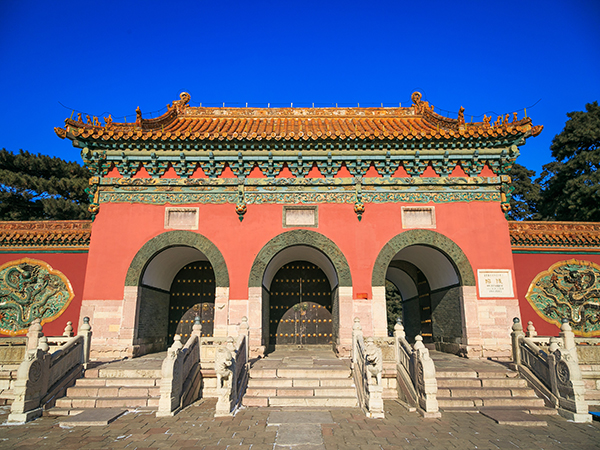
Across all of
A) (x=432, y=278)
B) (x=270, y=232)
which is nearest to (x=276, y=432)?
(x=270, y=232)

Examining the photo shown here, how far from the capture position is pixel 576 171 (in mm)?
15922

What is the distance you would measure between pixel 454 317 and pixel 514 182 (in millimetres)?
14237

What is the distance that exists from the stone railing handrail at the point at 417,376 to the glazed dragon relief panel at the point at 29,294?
836 cm

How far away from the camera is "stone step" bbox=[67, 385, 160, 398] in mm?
6910

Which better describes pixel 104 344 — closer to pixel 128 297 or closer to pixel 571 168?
pixel 128 297

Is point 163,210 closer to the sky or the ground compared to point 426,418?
closer to the sky

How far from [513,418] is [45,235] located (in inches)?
444

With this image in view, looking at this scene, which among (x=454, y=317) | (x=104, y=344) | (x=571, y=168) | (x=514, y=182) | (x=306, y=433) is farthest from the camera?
(x=514, y=182)

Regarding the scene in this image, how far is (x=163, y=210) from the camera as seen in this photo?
33.4ft

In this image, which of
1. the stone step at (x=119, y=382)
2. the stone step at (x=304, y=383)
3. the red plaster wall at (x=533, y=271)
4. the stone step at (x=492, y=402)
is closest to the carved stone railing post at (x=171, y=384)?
the stone step at (x=119, y=382)

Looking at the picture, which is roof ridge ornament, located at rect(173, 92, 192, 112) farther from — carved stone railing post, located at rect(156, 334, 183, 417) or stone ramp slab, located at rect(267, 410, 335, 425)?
stone ramp slab, located at rect(267, 410, 335, 425)

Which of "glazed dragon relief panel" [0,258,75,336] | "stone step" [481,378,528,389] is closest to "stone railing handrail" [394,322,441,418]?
"stone step" [481,378,528,389]

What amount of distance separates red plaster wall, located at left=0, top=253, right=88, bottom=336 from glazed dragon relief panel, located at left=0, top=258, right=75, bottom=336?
4.0 inches

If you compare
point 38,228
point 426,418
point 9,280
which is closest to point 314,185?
point 426,418
